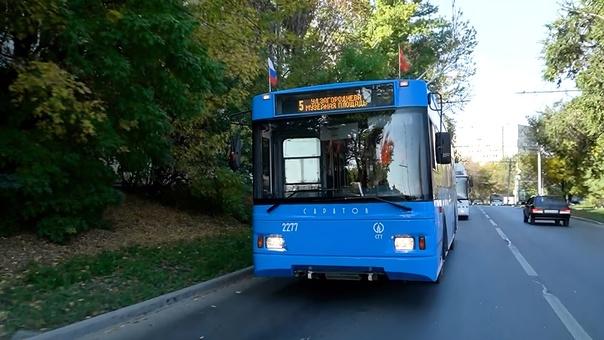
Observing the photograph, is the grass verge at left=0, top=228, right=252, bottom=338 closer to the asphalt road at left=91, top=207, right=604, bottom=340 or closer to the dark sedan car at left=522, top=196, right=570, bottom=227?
the asphalt road at left=91, top=207, right=604, bottom=340

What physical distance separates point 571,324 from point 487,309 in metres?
1.13

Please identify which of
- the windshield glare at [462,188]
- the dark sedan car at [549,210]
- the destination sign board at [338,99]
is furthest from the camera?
the windshield glare at [462,188]

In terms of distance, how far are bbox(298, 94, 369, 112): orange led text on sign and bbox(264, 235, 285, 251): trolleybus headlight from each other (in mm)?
1815

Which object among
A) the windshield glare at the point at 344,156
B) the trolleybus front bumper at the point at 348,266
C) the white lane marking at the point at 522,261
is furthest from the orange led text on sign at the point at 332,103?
the white lane marking at the point at 522,261

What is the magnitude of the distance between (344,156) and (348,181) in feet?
1.12

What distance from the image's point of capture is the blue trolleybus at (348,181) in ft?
24.4

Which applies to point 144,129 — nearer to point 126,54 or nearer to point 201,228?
point 126,54

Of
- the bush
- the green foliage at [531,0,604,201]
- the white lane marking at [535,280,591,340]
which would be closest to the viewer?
the white lane marking at [535,280,591,340]

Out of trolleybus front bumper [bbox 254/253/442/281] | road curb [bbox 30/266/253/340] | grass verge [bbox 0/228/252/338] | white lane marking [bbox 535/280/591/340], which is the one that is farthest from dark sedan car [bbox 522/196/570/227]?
trolleybus front bumper [bbox 254/253/442/281]

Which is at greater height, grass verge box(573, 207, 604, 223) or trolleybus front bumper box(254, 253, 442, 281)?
trolleybus front bumper box(254, 253, 442, 281)

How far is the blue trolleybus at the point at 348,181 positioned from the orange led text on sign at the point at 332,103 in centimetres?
1

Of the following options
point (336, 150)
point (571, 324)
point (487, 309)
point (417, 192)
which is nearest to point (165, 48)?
point (336, 150)

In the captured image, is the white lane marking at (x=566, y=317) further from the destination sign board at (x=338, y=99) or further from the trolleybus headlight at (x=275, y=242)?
the trolleybus headlight at (x=275, y=242)

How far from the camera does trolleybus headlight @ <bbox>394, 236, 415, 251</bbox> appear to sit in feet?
24.3
